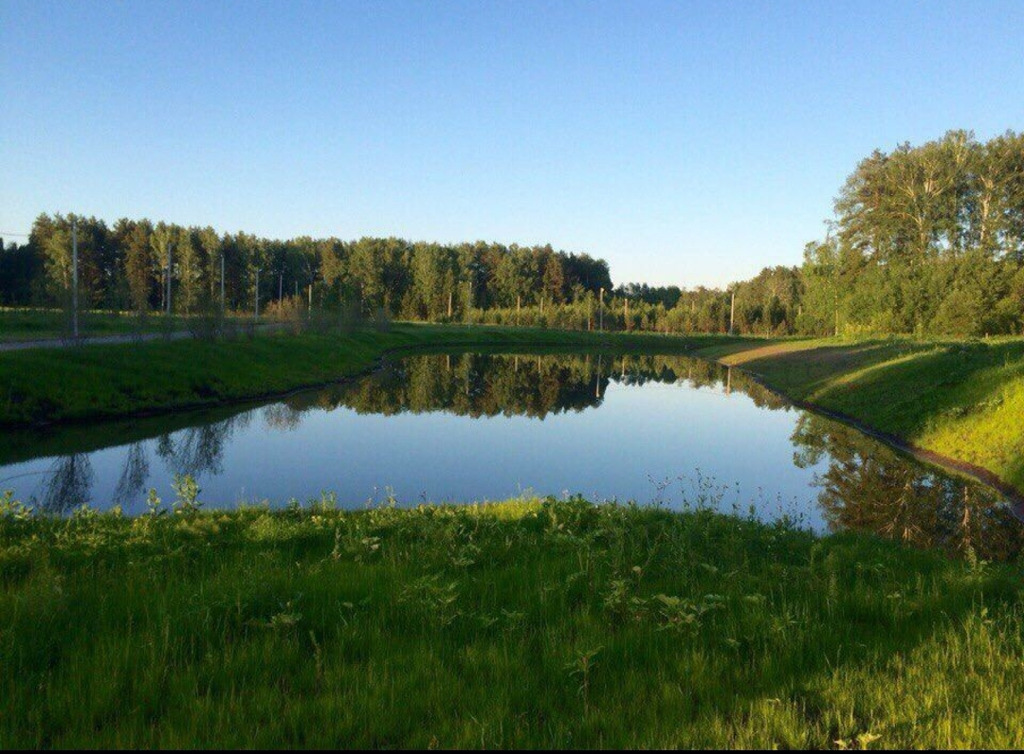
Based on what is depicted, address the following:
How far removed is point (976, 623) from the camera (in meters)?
5.46

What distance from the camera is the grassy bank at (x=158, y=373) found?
22188 mm

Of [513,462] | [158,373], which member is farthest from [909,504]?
[158,373]

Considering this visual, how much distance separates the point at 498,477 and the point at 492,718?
13010 millimetres

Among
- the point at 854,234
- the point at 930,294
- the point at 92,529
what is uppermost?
the point at 854,234

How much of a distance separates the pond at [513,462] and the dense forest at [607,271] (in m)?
13.2

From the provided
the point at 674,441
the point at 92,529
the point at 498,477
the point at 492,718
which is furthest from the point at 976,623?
the point at 674,441

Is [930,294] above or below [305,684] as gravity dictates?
above

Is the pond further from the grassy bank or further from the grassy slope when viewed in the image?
the grassy bank

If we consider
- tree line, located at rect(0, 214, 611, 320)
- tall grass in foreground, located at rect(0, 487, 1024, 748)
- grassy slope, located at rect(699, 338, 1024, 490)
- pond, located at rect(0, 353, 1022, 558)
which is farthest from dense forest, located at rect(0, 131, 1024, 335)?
tall grass in foreground, located at rect(0, 487, 1024, 748)

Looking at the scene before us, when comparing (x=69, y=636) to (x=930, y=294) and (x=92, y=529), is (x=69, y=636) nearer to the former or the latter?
(x=92, y=529)

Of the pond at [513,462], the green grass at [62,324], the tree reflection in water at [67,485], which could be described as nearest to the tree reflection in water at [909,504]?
the pond at [513,462]

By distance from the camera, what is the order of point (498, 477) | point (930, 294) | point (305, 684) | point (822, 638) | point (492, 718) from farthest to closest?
point (930, 294) → point (498, 477) → point (822, 638) → point (305, 684) → point (492, 718)

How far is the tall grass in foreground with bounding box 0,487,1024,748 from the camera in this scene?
12.5 feet

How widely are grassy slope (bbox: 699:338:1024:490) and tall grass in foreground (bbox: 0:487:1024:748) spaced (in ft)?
40.2
